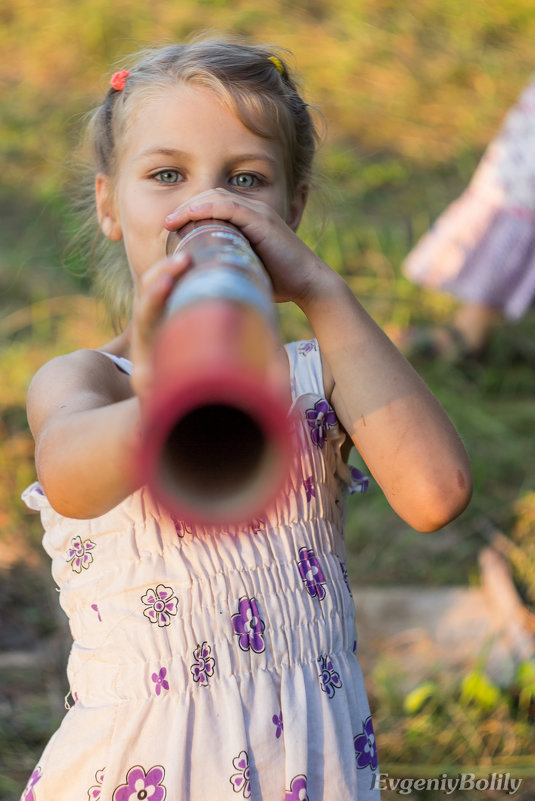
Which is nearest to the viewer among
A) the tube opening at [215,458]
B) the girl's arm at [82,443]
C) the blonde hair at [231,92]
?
the tube opening at [215,458]

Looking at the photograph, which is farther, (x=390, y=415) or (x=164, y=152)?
(x=164, y=152)

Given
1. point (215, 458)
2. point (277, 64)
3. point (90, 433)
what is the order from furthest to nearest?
point (277, 64), point (90, 433), point (215, 458)

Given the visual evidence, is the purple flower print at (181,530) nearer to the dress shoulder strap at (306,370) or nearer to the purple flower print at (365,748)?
the dress shoulder strap at (306,370)

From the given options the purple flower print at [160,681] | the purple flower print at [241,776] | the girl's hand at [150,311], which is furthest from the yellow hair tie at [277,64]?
the purple flower print at [241,776]

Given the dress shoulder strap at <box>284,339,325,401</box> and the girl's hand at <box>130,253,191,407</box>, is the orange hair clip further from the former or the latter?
the girl's hand at <box>130,253,191,407</box>

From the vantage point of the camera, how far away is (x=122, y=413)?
1281mm

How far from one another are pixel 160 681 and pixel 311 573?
289 millimetres

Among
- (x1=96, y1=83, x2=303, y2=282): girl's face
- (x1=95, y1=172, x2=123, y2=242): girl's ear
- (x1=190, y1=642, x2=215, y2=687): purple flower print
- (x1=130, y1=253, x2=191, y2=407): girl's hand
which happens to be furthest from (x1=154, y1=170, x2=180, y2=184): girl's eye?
(x1=190, y1=642, x2=215, y2=687): purple flower print

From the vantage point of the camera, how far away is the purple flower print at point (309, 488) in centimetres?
160

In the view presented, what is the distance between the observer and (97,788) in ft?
4.81

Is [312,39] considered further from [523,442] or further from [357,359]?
[357,359]

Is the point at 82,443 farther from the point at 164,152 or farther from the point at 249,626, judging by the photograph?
the point at 164,152

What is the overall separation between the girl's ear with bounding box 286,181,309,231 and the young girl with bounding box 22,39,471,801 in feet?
0.55

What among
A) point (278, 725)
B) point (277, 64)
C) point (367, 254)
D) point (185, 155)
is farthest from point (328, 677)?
point (367, 254)
